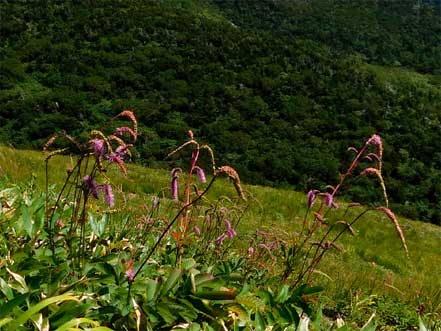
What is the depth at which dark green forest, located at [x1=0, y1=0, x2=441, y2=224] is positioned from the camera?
53.1m

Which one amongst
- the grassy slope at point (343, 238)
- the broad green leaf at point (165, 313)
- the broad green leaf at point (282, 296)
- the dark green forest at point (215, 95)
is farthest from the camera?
the dark green forest at point (215, 95)

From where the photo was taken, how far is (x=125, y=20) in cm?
7688

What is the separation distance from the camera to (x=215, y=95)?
2719 inches

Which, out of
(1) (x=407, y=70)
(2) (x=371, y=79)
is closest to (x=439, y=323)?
(2) (x=371, y=79)

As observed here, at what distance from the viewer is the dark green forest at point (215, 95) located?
53094 millimetres

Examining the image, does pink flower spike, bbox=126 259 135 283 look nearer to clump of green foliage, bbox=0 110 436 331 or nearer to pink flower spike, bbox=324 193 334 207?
clump of green foliage, bbox=0 110 436 331

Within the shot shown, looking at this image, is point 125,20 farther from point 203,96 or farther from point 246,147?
point 246,147

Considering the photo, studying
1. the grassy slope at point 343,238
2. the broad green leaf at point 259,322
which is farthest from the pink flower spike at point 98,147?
the grassy slope at point 343,238

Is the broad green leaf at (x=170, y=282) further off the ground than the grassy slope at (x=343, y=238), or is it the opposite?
the broad green leaf at (x=170, y=282)

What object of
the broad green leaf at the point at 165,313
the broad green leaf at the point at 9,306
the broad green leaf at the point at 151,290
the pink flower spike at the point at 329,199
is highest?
the pink flower spike at the point at 329,199

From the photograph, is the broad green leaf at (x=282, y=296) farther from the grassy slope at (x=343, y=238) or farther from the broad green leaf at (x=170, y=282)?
the grassy slope at (x=343, y=238)

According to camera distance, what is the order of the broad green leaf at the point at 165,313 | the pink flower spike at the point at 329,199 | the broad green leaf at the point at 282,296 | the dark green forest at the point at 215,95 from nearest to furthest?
the broad green leaf at the point at 165,313 < the pink flower spike at the point at 329,199 < the broad green leaf at the point at 282,296 < the dark green forest at the point at 215,95

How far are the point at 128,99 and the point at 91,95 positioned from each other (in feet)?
13.6

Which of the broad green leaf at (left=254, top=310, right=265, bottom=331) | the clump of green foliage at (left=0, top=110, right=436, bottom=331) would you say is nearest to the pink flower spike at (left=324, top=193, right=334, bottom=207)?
the clump of green foliage at (left=0, top=110, right=436, bottom=331)
